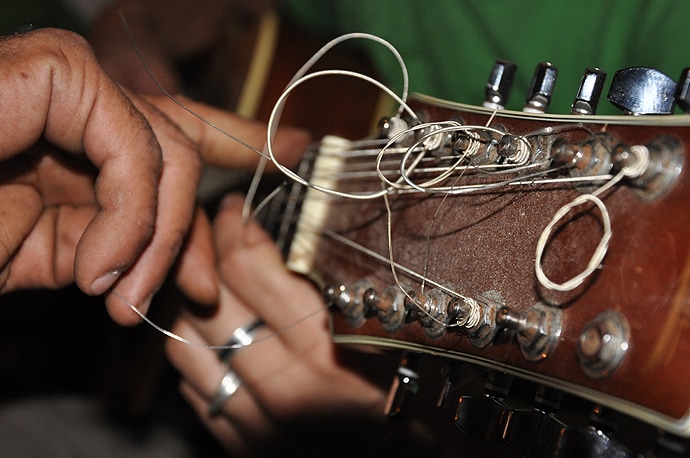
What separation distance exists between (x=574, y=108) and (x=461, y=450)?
0.52 meters

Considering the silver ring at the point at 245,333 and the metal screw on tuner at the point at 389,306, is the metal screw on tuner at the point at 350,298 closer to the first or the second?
the metal screw on tuner at the point at 389,306

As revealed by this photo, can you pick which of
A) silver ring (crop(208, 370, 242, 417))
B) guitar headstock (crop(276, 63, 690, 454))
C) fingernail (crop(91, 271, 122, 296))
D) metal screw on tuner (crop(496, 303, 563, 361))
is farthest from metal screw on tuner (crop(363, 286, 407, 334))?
silver ring (crop(208, 370, 242, 417))

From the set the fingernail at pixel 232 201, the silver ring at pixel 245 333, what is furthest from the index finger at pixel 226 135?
the silver ring at pixel 245 333

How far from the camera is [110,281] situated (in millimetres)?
585

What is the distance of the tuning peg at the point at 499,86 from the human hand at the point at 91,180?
296 millimetres

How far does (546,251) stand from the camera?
19.6 inches

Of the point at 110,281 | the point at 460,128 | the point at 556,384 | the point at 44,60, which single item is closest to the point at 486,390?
the point at 556,384

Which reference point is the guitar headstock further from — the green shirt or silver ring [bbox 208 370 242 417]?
silver ring [bbox 208 370 242 417]

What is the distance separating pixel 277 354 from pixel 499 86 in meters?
0.51

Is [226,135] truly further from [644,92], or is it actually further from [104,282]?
[644,92]

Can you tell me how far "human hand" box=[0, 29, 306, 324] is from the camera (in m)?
0.54

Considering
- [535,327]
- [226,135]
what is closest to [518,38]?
[226,135]

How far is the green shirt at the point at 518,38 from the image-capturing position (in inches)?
28.7

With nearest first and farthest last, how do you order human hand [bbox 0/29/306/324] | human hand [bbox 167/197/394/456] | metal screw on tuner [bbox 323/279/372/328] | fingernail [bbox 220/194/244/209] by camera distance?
1. human hand [bbox 0/29/306/324]
2. metal screw on tuner [bbox 323/279/372/328]
3. human hand [bbox 167/197/394/456]
4. fingernail [bbox 220/194/244/209]
